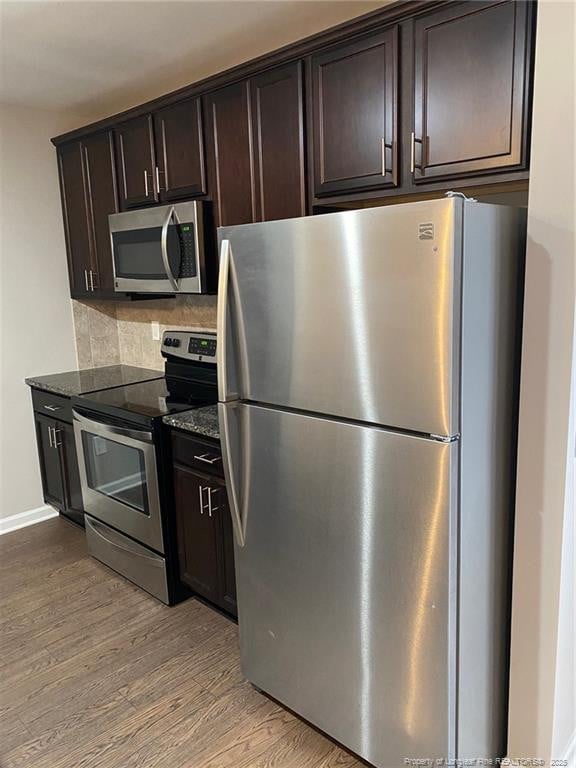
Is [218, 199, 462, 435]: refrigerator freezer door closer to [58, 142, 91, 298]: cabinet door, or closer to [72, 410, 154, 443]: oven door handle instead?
[72, 410, 154, 443]: oven door handle

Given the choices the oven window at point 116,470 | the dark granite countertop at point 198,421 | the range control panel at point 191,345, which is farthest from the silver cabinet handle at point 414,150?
the oven window at point 116,470

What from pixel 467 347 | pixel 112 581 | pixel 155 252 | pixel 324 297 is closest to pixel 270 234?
pixel 324 297

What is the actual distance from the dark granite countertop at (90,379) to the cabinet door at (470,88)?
2159 millimetres

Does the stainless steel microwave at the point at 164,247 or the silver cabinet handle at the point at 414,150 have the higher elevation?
the silver cabinet handle at the point at 414,150

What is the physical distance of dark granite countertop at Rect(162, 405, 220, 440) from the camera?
94.0 inches

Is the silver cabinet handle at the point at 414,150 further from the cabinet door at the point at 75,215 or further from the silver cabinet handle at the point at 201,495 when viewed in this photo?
the cabinet door at the point at 75,215

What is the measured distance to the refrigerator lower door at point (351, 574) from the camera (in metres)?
1.49

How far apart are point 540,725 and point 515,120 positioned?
5.63 feet

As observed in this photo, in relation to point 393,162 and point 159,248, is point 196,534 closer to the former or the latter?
point 159,248

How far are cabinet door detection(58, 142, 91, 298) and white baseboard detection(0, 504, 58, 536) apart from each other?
1424 mm

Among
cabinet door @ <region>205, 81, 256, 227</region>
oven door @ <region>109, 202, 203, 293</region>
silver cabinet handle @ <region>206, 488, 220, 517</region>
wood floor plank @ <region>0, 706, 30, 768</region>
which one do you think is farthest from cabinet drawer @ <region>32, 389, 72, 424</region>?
wood floor plank @ <region>0, 706, 30, 768</region>

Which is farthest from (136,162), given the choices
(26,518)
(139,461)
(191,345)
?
(26,518)

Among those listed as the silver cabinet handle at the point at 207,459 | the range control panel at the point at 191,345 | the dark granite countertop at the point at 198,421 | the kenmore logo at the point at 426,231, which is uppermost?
the kenmore logo at the point at 426,231

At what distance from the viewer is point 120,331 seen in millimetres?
3965
